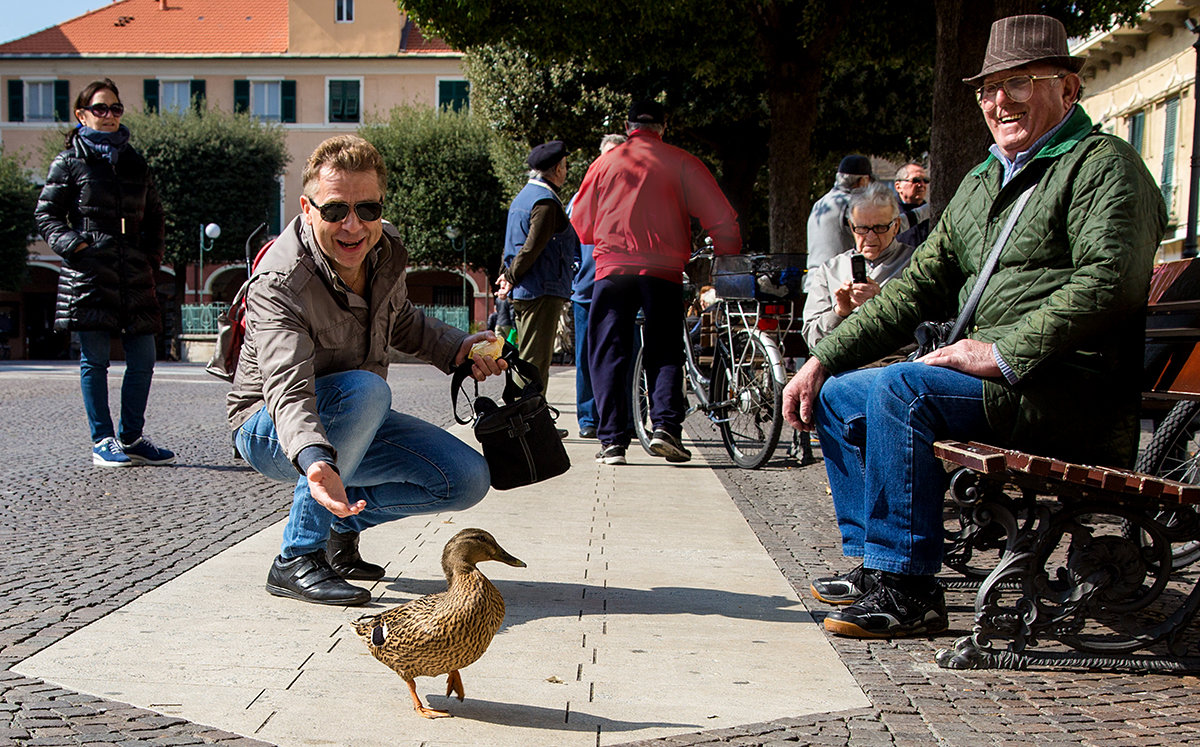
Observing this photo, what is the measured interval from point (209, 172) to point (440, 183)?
28.5 feet

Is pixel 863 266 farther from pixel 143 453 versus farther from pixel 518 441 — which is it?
pixel 143 453

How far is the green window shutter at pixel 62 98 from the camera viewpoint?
170 feet

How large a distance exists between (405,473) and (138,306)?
4128mm

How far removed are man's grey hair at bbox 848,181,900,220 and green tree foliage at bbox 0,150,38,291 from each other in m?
45.7

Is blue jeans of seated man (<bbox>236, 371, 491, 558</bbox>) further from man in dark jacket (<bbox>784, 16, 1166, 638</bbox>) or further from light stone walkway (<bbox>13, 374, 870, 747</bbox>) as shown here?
man in dark jacket (<bbox>784, 16, 1166, 638</bbox>)

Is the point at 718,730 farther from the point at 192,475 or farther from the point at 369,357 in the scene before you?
the point at 192,475

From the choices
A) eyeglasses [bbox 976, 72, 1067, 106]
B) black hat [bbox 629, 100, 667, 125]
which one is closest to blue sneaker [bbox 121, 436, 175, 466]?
black hat [bbox 629, 100, 667, 125]

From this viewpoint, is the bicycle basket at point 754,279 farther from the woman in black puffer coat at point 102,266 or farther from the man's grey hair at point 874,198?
the woman in black puffer coat at point 102,266

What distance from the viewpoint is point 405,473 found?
13.9 ft

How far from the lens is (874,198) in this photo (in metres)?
6.23

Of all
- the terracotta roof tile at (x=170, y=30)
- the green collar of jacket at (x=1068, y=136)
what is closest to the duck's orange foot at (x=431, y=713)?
the green collar of jacket at (x=1068, y=136)

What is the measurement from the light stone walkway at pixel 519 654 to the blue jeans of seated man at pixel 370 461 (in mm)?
278

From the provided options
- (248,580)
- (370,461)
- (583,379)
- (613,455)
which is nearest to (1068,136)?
(370,461)

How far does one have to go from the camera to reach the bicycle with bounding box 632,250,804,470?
25.1ft
